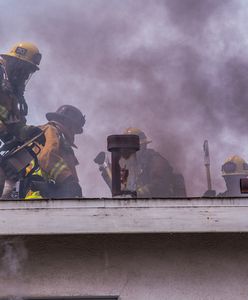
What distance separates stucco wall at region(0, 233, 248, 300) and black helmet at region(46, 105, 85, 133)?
21413 mm

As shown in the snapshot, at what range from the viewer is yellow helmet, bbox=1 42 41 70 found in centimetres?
2578

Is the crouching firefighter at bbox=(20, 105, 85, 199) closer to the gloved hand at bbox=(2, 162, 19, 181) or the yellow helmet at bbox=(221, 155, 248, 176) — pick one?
the gloved hand at bbox=(2, 162, 19, 181)

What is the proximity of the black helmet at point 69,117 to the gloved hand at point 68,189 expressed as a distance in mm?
2444

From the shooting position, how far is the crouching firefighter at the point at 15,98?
24.2 meters

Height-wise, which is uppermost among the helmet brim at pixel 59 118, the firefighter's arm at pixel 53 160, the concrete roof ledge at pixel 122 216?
the helmet brim at pixel 59 118

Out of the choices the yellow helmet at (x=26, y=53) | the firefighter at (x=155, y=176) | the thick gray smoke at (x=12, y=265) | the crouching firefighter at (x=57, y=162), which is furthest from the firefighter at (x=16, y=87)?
the thick gray smoke at (x=12, y=265)

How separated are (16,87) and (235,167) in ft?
41.9

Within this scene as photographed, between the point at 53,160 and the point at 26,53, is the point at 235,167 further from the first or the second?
the point at 26,53

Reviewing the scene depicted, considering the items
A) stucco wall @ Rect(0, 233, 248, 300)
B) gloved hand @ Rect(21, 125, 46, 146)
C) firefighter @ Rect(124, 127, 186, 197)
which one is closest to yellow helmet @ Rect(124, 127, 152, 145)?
firefighter @ Rect(124, 127, 186, 197)

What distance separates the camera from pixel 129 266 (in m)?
4.91

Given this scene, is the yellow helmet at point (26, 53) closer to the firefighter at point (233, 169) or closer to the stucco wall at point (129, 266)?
the firefighter at point (233, 169)

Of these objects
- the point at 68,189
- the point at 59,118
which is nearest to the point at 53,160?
the point at 68,189

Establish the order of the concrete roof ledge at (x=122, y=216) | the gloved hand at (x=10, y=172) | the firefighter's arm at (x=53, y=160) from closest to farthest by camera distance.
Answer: the concrete roof ledge at (x=122, y=216) < the gloved hand at (x=10, y=172) < the firefighter's arm at (x=53, y=160)

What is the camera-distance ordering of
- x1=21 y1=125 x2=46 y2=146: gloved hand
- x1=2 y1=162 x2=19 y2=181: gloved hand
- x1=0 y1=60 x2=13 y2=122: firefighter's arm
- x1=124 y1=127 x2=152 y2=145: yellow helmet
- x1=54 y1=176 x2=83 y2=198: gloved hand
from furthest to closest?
x1=124 y1=127 x2=152 y2=145: yellow helmet → x1=54 y1=176 x2=83 y2=198: gloved hand → x1=21 y1=125 x2=46 y2=146: gloved hand → x1=2 y1=162 x2=19 y2=181: gloved hand → x1=0 y1=60 x2=13 y2=122: firefighter's arm
